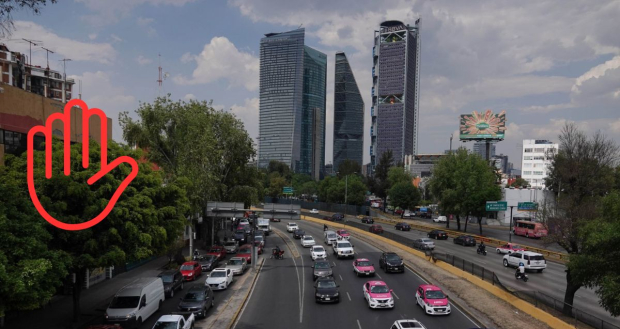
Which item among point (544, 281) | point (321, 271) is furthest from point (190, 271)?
point (544, 281)

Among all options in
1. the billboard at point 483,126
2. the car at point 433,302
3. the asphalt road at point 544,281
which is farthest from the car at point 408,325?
the billboard at point 483,126

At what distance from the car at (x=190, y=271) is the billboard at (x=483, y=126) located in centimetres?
8822

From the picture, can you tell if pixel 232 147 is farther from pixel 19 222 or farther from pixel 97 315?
pixel 19 222

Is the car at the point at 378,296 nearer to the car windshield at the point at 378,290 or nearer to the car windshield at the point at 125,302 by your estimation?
the car windshield at the point at 378,290

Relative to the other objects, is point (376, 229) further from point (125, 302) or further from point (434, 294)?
point (125, 302)

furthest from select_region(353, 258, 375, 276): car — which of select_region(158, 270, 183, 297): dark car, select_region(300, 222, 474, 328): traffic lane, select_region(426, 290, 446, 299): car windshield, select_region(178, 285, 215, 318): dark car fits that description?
select_region(158, 270, 183, 297): dark car

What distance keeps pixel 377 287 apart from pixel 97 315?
16102mm

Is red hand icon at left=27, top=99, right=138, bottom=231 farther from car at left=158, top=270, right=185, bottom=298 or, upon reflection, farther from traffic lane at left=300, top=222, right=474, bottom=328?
traffic lane at left=300, top=222, right=474, bottom=328

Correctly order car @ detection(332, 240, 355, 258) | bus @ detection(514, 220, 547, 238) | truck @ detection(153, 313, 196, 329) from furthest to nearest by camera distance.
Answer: bus @ detection(514, 220, 547, 238) → car @ detection(332, 240, 355, 258) → truck @ detection(153, 313, 196, 329)

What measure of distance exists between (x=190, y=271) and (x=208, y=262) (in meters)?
4.16

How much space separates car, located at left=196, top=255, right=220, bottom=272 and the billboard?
277 feet

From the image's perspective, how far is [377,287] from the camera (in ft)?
80.5

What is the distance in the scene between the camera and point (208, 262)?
3797 cm

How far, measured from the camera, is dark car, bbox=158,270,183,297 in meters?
27.8
